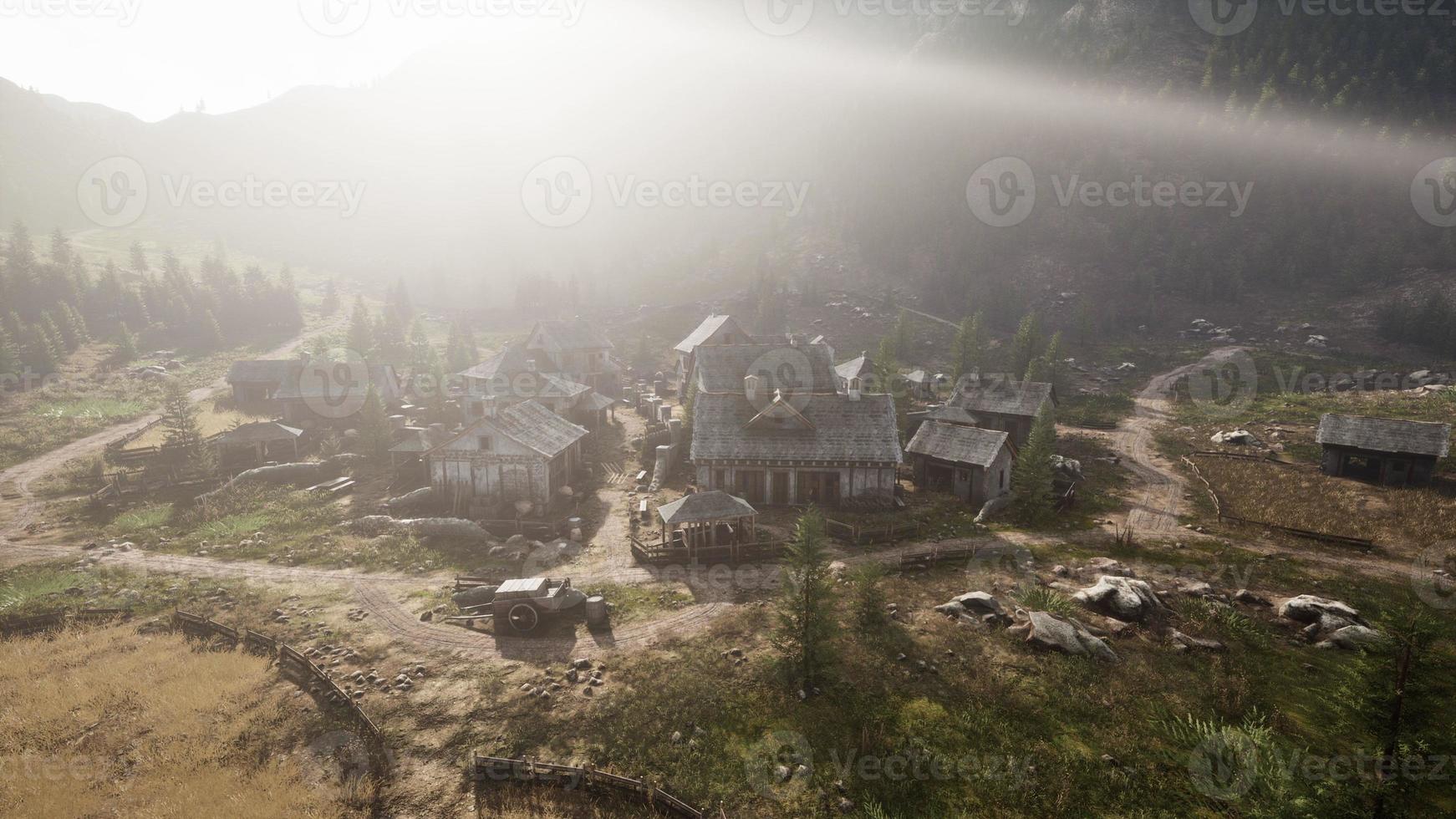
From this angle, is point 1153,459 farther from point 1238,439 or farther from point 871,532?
point 871,532

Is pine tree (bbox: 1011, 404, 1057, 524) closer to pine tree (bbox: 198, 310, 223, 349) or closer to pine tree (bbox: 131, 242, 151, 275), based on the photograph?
pine tree (bbox: 198, 310, 223, 349)

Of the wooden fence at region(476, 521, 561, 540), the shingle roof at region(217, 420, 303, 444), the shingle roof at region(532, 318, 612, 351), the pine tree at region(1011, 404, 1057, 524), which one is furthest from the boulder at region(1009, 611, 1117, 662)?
the shingle roof at region(532, 318, 612, 351)

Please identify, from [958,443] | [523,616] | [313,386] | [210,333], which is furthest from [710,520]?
[210,333]

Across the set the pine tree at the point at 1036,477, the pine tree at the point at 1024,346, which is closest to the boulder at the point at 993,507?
the pine tree at the point at 1036,477

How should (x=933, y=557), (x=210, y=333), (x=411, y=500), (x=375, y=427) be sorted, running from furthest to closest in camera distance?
(x=210, y=333) < (x=375, y=427) < (x=411, y=500) < (x=933, y=557)

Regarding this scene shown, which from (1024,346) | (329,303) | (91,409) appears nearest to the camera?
(91,409)
